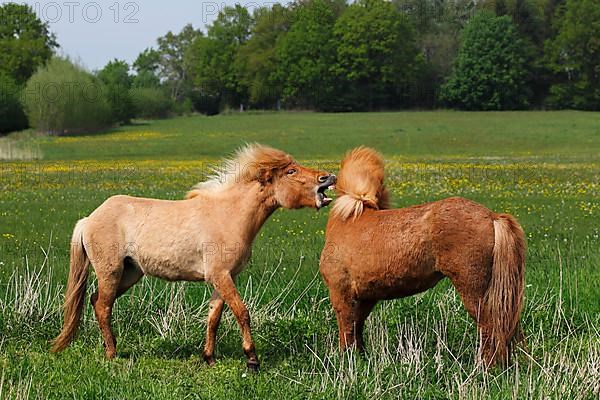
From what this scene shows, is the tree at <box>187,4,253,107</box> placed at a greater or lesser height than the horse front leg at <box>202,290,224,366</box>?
greater

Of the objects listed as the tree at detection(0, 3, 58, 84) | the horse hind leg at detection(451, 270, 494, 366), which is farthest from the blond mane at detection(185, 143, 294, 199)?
the tree at detection(0, 3, 58, 84)

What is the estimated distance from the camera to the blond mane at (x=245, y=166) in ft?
22.2

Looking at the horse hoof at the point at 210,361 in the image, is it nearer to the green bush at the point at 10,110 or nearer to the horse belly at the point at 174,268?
the horse belly at the point at 174,268

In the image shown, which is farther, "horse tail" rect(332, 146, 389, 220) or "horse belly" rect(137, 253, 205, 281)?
"horse tail" rect(332, 146, 389, 220)

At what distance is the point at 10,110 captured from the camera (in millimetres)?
63156

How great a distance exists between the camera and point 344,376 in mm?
6109

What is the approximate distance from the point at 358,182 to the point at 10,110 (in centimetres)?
6114

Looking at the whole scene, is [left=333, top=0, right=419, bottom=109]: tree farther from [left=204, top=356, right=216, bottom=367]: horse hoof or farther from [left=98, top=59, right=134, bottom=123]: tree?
[left=204, top=356, right=216, bottom=367]: horse hoof

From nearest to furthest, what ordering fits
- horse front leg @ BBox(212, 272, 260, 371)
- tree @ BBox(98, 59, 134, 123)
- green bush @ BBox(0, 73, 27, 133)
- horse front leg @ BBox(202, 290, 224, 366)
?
horse front leg @ BBox(212, 272, 260, 371) < horse front leg @ BBox(202, 290, 224, 366) < green bush @ BBox(0, 73, 27, 133) < tree @ BBox(98, 59, 134, 123)

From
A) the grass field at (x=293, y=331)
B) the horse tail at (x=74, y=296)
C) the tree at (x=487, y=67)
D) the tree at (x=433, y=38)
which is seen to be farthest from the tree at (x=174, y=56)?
the horse tail at (x=74, y=296)

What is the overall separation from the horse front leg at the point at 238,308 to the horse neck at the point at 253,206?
46 centimetres

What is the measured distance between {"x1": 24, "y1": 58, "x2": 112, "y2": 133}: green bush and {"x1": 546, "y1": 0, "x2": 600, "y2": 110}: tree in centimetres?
4593

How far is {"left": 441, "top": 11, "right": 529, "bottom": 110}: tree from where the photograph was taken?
257 ft

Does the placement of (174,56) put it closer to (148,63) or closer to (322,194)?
(148,63)
